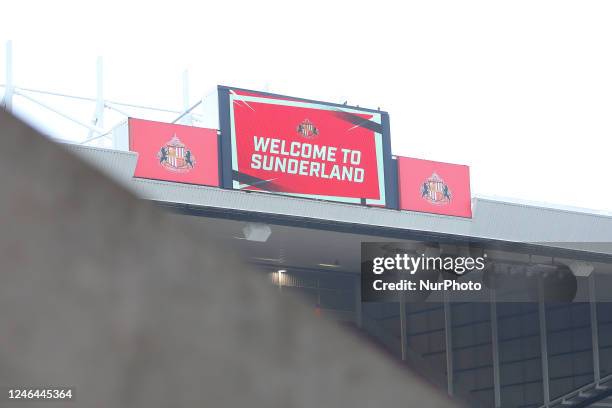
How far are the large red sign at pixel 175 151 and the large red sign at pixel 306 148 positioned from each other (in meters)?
0.46

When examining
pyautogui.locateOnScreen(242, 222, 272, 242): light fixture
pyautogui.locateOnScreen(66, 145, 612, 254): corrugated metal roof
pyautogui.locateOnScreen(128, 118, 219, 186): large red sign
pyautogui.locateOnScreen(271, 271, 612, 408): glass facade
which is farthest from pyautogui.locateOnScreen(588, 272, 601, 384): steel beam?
pyautogui.locateOnScreen(128, 118, 219, 186): large red sign

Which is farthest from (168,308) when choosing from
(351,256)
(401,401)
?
(351,256)

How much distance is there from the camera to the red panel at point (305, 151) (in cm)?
1814

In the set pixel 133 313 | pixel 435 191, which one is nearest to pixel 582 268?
pixel 435 191

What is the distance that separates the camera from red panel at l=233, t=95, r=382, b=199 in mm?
18141

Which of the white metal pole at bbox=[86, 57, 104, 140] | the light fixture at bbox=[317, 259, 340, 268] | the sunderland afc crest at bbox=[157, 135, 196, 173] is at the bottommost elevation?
the light fixture at bbox=[317, 259, 340, 268]

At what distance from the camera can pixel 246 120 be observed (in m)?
18.2

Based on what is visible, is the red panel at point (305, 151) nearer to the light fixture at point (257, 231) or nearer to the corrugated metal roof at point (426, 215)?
the corrugated metal roof at point (426, 215)

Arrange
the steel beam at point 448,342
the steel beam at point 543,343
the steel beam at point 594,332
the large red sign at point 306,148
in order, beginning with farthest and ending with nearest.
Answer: the steel beam at point 448,342
the steel beam at point 543,343
the steel beam at point 594,332
the large red sign at point 306,148

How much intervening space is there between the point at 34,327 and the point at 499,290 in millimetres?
24853

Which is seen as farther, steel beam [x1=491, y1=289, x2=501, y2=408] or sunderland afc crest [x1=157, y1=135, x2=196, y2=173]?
steel beam [x1=491, y1=289, x2=501, y2=408]

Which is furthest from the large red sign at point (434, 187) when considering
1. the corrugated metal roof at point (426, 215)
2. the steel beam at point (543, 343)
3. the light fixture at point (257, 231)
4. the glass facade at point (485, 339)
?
the steel beam at point (543, 343)

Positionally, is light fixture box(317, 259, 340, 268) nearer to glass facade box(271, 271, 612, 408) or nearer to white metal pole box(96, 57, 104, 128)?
glass facade box(271, 271, 612, 408)

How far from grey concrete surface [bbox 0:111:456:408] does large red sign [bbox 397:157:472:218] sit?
61.5 feet
